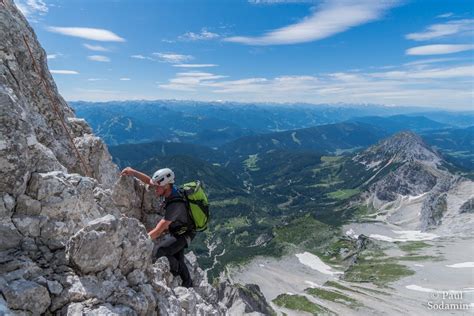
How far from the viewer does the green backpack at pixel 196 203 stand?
1748 centimetres

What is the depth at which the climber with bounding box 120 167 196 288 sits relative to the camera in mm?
16984

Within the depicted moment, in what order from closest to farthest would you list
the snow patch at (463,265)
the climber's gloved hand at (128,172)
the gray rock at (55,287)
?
the gray rock at (55,287), the climber's gloved hand at (128,172), the snow patch at (463,265)

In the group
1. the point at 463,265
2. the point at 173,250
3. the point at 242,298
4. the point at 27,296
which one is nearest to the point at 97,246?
the point at 27,296

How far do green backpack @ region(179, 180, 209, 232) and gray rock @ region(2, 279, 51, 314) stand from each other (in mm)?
7018

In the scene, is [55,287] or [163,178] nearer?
[55,287]

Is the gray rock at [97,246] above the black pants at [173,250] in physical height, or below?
above

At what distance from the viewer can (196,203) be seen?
17.7 meters

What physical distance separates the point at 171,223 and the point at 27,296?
7.00 m

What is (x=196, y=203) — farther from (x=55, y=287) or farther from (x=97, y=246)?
(x=55, y=287)

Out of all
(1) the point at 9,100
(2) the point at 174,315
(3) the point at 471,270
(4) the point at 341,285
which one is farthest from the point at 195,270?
(3) the point at 471,270

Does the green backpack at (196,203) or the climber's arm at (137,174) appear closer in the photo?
the green backpack at (196,203)

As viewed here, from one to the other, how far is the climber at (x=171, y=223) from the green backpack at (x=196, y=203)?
27cm

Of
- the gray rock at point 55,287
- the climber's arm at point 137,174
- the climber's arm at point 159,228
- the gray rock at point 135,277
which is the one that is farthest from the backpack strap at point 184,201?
the gray rock at point 55,287

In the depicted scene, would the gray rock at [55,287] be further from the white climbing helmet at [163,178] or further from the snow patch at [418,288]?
the snow patch at [418,288]
